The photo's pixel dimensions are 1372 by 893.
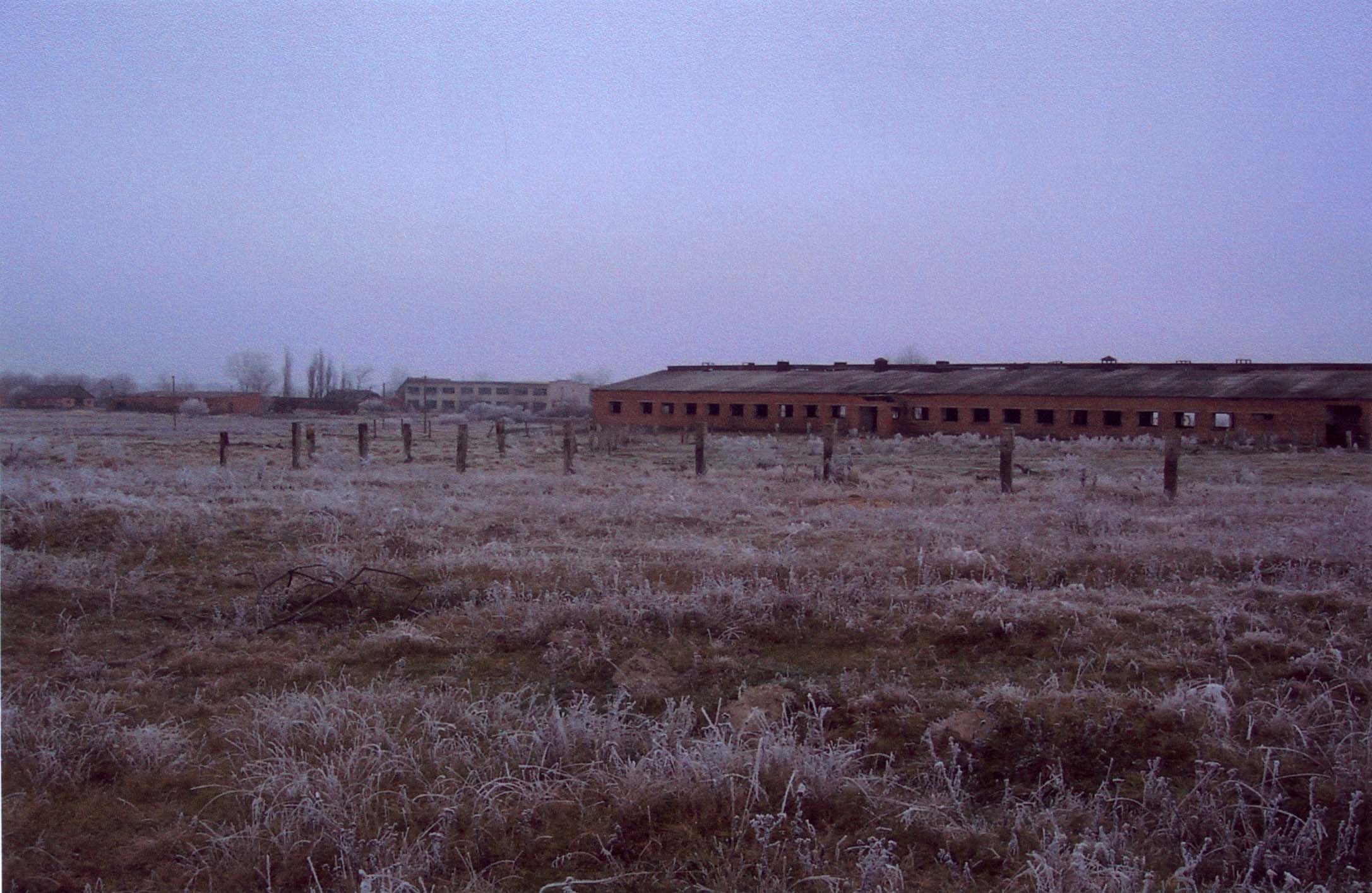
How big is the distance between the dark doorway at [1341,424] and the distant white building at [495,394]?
83750 mm

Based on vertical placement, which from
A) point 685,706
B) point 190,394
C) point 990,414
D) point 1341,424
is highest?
point 190,394

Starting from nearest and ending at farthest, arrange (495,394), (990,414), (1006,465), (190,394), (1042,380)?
Answer: 1. (1006,465)
2. (990,414)
3. (1042,380)
4. (190,394)
5. (495,394)

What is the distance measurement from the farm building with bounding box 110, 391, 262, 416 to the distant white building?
1516 inches

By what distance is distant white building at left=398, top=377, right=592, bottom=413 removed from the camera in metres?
113

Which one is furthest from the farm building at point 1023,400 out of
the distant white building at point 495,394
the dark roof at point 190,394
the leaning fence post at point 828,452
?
the distant white building at point 495,394

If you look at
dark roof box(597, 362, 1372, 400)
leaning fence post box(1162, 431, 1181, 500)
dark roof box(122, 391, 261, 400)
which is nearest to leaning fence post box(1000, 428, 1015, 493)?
leaning fence post box(1162, 431, 1181, 500)

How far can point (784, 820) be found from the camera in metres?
3.68

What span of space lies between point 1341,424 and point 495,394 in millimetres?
107209

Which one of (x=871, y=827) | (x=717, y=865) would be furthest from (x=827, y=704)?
(x=717, y=865)

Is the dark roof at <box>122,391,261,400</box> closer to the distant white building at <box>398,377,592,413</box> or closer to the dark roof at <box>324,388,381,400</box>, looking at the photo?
the dark roof at <box>324,388,381,400</box>

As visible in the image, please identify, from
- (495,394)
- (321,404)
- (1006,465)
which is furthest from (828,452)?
(495,394)

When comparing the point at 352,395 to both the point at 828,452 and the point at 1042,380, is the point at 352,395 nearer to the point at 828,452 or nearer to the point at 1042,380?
the point at 1042,380

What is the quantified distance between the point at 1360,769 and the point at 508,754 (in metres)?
3.87

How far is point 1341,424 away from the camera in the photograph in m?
33.4
